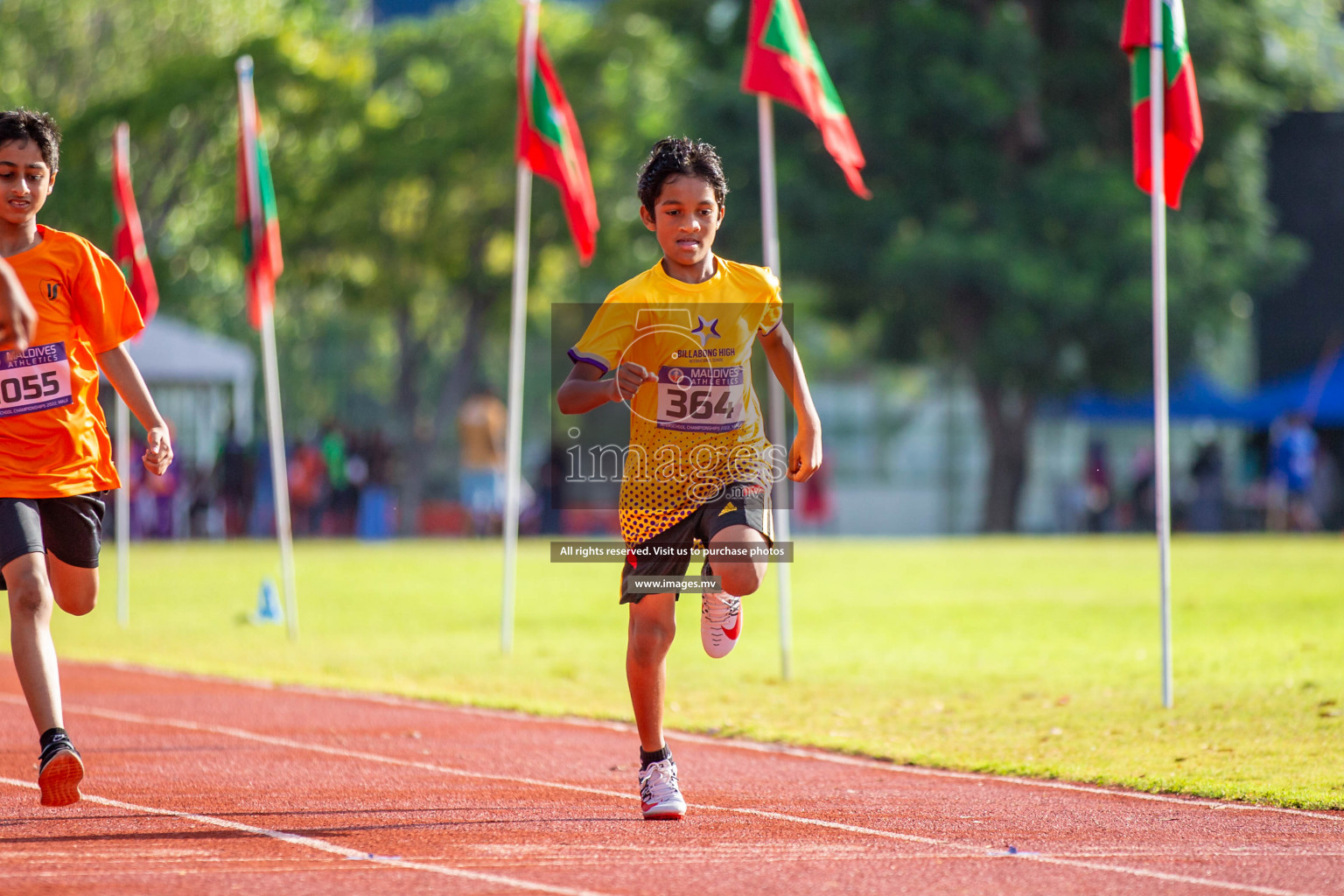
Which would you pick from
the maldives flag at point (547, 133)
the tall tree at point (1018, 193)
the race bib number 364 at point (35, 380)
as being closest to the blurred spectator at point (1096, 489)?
the tall tree at point (1018, 193)

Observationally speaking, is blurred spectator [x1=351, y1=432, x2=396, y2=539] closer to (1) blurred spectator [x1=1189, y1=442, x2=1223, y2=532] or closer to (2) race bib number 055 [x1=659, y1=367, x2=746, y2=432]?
(1) blurred spectator [x1=1189, y1=442, x2=1223, y2=532]

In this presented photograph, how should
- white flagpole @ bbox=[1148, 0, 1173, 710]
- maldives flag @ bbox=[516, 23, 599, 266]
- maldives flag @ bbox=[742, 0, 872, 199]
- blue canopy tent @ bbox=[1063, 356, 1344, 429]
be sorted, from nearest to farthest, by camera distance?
white flagpole @ bbox=[1148, 0, 1173, 710] < maldives flag @ bbox=[742, 0, 872, 199] < maldives flag @ bbox=[516, 23, 599, 266] < blue canopy tent @ bbox=[1063, 356, 1344, 429]

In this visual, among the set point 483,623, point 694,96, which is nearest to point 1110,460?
point 694,96

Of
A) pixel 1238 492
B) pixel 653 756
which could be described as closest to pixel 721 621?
pixel 653 756

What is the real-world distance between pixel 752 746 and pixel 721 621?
2.33 meters

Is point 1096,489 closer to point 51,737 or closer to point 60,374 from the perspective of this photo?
point 60,374

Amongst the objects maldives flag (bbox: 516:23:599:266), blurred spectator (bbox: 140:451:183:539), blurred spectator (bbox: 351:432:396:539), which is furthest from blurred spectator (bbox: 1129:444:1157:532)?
maldives flag (bbox: 516:23:599:266)

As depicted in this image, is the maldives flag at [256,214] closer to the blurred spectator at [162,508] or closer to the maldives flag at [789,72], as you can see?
the maldives flag at [789,72]

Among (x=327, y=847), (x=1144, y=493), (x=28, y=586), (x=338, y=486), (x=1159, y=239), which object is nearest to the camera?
(x=327, y=847)

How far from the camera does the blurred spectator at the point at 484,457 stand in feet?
97.8

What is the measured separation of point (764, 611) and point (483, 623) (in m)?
2.89

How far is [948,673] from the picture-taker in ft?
Result: 40.6

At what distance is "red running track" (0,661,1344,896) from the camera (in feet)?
17.7

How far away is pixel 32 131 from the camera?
21.2 ft
